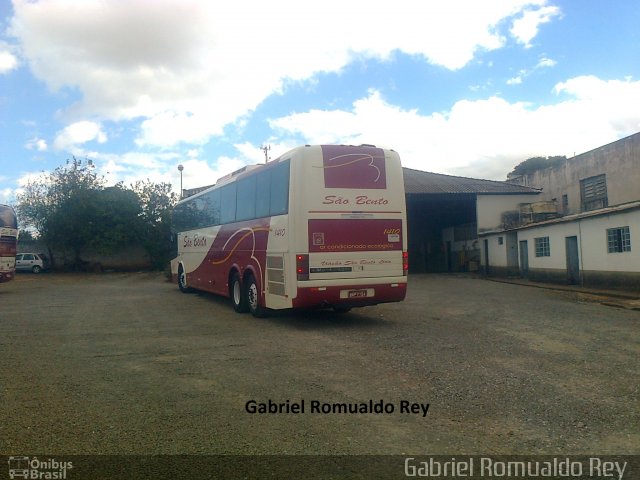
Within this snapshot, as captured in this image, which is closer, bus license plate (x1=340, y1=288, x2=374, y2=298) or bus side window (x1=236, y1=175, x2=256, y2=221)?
bus license plate (x1=340, y1=288, x2=374, y2=298)

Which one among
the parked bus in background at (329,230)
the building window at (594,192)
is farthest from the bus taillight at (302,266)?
the building window at (594,192)

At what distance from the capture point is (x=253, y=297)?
12039 millimetres

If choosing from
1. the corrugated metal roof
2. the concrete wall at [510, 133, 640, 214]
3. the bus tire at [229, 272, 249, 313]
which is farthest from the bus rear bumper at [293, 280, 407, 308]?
the corrugated metal roof

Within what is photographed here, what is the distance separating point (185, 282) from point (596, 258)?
1504cm

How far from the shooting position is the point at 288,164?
1045 cm

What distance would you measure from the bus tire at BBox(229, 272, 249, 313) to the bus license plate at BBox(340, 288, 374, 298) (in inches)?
126

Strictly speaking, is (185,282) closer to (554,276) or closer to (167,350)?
(167,350)

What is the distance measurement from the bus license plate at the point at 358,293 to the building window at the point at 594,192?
19668mm

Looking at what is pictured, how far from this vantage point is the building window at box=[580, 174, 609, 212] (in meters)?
25.6

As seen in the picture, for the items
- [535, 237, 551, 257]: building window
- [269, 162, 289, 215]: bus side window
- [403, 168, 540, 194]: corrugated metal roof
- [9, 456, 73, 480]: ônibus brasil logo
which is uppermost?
[403, 168, 540, 194]: corrugated metal roof

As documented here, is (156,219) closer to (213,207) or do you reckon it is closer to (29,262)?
(29,262)

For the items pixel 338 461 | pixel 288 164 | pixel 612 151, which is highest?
pixel 612 151

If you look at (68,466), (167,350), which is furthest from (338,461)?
(167,350)

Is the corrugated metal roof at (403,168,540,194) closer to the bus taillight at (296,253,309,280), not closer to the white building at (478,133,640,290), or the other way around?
the white building at (478,133,640,290)
